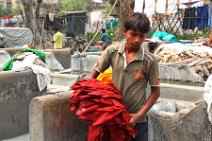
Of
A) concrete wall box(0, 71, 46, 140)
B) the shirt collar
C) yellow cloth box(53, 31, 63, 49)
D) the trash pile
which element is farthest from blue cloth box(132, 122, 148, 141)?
yellow cloth box(53, 31, 63, 49)

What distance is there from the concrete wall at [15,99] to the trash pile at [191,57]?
8.92 ft

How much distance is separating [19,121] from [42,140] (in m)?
2.37

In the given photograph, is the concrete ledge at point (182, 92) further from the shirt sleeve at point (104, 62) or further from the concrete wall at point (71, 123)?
the shirt sleeve at point (104, 62)

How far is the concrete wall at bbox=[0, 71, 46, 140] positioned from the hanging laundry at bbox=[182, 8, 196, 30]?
39.0 ft

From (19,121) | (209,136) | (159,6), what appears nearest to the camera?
(209,136)

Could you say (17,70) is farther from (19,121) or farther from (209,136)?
(209,136)

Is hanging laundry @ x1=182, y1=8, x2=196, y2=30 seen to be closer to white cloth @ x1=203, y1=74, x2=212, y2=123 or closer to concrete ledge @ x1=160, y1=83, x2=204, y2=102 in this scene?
concrete ledge @ x1=160, y1=83, x2=204, y2=102

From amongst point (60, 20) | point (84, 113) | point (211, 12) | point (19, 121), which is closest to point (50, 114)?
point (84, 113)

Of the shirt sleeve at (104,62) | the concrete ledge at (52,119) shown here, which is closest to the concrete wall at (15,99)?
the concrete ledge at (52,119)

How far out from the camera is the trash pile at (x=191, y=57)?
6.93 m

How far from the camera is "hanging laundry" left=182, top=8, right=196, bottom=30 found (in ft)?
54.7

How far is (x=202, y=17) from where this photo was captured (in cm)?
1630

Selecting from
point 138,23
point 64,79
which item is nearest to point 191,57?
point 64,79

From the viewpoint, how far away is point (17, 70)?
5.87 meters
